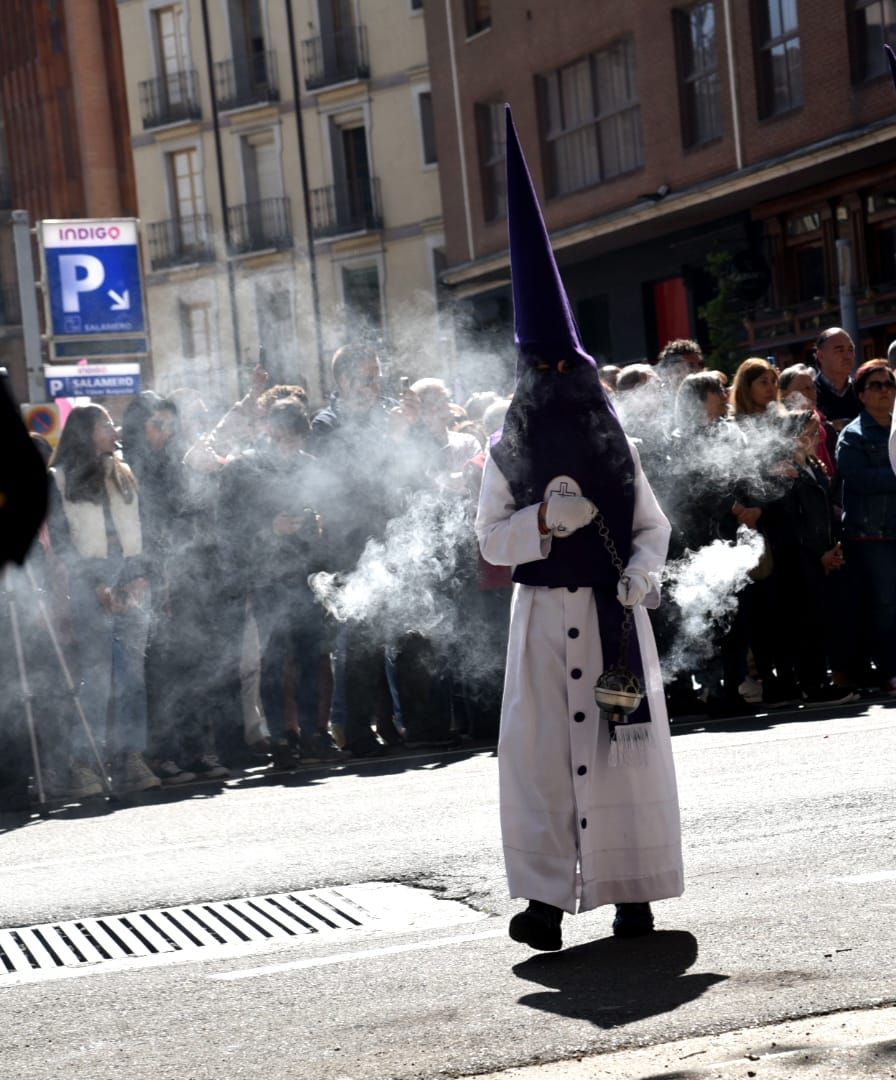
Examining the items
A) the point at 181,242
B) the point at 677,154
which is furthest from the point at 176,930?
the point at 181,242

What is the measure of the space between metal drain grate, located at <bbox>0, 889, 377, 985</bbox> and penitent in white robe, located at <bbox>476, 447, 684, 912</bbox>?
2.68 ft

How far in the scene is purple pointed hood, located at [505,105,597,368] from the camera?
6.08 m

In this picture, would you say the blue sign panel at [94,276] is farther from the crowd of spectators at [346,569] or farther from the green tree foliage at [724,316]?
the green tree foliage at [724,316]

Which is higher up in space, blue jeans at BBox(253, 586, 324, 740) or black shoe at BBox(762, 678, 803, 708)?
blue jeans at BBox(253, 586, 324, 740)

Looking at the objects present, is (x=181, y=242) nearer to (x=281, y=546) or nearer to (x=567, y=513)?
(x=281, y=546)

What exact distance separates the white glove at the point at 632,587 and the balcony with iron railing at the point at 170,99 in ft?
125

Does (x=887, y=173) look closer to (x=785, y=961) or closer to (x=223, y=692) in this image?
(x=223, y=692)

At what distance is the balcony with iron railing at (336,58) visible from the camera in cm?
3916

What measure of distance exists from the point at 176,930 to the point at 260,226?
36.2 metres

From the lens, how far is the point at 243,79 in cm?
4162

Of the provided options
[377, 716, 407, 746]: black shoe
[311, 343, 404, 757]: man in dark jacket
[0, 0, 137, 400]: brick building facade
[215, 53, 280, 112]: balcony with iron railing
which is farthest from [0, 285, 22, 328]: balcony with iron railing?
[377, 716, 407, 746]: black shoe

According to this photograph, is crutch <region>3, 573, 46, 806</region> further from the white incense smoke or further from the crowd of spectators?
the white incense smoke

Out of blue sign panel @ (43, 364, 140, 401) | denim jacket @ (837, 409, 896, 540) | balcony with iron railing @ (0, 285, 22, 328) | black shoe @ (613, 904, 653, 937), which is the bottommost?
black shoe @ (613, 904, 653, 937)

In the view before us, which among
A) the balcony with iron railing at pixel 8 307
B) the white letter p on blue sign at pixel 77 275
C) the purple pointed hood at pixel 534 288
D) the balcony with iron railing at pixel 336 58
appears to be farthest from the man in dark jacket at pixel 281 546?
the balcony with iron railing at pixel 8 307
